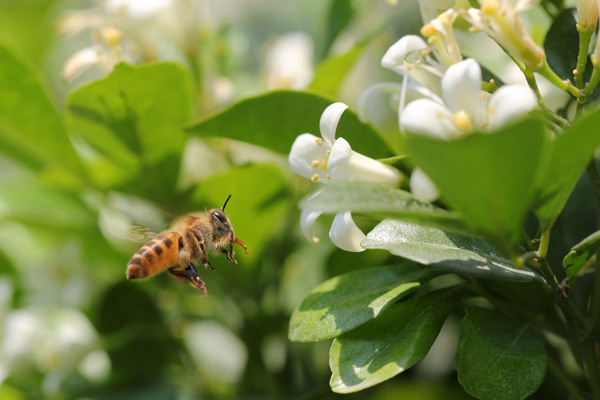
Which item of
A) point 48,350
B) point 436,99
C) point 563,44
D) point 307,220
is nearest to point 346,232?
point 307,220

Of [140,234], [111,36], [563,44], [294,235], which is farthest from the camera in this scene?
[294,235]

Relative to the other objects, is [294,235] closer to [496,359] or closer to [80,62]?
[80,62]

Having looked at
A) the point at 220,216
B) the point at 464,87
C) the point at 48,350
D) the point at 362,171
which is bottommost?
the point at 48,350

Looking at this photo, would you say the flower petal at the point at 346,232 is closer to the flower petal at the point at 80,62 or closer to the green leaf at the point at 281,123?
the green leaf at the point at 281,123

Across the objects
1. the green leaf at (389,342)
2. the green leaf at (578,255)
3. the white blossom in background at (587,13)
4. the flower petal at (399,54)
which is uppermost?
the white blossom in background at (587,13)

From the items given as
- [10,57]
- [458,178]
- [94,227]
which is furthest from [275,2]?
[458,178]

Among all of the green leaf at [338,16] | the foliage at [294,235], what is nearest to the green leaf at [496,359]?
the foliage at [294,235]
